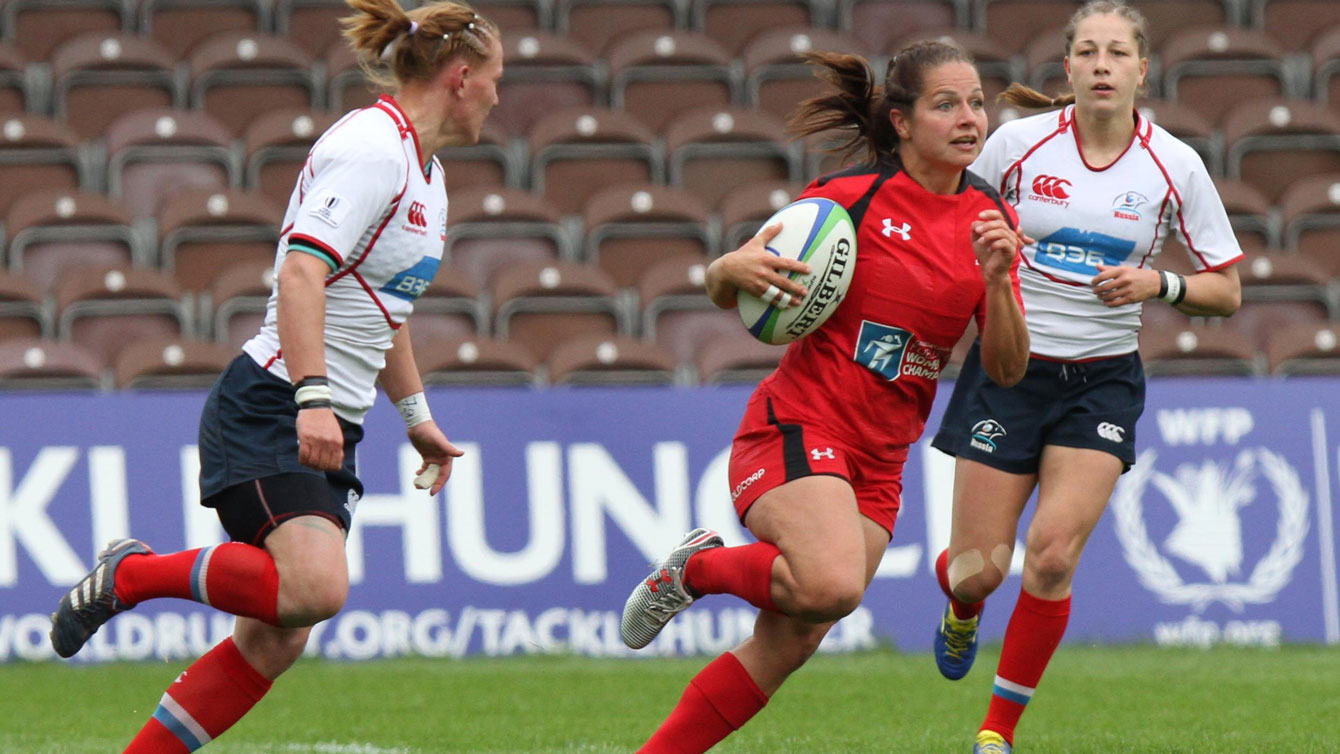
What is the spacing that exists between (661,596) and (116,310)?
6.02 m

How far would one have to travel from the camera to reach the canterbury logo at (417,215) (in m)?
4.45

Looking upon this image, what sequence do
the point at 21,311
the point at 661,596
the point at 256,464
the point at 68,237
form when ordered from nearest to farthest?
the point at 256,464, the point at 661,596, the point at 21,311, the point at 68,237

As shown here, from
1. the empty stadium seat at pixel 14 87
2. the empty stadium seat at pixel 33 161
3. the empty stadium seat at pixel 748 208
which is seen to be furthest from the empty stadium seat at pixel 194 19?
the empty stadium seat at pixel 748 208

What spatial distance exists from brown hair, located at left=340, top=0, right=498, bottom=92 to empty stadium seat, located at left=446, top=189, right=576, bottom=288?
235 inches

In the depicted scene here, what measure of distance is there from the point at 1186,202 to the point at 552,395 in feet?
12.8

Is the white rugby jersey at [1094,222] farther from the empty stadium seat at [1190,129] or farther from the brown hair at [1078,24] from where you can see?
the empty stadium seat at [1190,129]

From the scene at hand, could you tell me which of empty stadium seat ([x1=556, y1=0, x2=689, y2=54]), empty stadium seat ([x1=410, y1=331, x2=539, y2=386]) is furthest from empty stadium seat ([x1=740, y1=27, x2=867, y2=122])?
empty stadium seat ([x1=410, y1=331, x2=539, y2=386])

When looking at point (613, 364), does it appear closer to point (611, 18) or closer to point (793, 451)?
point (611, 18)

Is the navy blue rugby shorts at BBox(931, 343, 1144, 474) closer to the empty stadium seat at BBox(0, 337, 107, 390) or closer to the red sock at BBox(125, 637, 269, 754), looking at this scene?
the red sock at BBox(125, 637, 269, 754)

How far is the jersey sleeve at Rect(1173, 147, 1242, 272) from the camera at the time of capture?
5375 mm

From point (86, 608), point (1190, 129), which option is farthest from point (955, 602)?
point (1190, 129)

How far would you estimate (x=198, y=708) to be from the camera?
4410mm

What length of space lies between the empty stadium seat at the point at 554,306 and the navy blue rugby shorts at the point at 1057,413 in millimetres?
4734

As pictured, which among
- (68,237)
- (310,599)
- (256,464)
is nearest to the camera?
(310,599)
